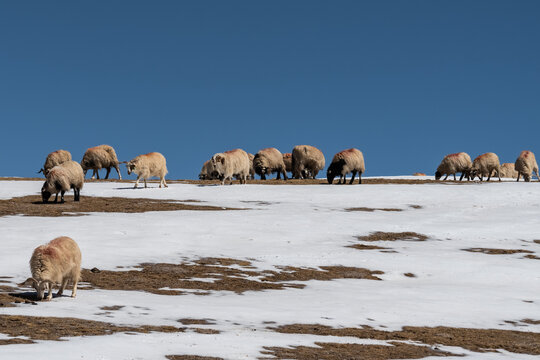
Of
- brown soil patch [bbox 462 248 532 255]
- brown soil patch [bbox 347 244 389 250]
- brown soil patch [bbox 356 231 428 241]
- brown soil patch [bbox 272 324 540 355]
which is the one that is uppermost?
brown soil patch [bbox 356 231 428 241]

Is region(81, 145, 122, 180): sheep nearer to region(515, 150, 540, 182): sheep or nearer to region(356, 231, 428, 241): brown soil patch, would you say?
region(356, 231, 428, 241): brown soil patch

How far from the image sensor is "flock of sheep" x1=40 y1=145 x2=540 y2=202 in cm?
2648

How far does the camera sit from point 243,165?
36781 mm

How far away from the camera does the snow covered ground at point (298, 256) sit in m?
10.3

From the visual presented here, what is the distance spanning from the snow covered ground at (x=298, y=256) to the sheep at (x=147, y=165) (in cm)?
104

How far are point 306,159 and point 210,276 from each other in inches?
1356

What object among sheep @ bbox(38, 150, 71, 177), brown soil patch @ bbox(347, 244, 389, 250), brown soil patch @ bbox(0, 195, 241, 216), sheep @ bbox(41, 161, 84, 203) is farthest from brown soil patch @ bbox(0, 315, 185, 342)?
sheep @ bbox(38, 150, 71, 177)

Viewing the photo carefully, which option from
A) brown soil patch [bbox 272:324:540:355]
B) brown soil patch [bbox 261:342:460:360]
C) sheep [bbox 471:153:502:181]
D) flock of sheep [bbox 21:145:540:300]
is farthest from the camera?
sheep [bbox 471:153:502:181]

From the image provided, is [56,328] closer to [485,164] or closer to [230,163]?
[230,163]

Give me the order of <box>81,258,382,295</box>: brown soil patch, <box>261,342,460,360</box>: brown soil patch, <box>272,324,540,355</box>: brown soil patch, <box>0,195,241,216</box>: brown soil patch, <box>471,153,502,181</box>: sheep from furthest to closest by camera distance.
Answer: <box>471,153,502,181</box>: sheep, <box>0,195,241,216</box>: brown soil patch, <box>81,258,382,295</box>: brown soil patch, <box>272,324,540,355</box>: brown soil patch, <box>261,342,460,360</box>: brown soil patch

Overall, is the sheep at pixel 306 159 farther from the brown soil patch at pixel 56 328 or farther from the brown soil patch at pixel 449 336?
the brown soil patch at pixel 56 328

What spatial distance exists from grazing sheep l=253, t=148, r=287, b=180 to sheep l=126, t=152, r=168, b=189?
16.0 m

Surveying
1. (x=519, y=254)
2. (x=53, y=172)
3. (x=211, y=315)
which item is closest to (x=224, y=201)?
(x=53, y=172)

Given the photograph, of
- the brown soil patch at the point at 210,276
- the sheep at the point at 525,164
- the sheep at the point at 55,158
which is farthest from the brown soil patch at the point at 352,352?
the sheep at the point at 525,164
